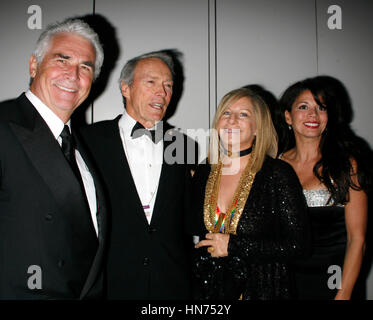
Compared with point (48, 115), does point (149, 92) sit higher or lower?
higher

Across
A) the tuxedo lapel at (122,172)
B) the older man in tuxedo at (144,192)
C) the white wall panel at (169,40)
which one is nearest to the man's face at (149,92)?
the older man in tuxedo at (144,192)

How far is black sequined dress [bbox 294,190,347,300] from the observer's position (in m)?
1.95

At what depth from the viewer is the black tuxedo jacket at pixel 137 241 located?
1600 millimetres

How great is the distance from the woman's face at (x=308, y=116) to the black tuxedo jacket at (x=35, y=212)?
1570mm

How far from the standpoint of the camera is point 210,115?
9.34 ft

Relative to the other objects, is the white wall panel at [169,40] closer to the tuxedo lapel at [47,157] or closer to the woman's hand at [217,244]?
the woman's hand at [217,244]

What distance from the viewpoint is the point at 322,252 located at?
1974 mm

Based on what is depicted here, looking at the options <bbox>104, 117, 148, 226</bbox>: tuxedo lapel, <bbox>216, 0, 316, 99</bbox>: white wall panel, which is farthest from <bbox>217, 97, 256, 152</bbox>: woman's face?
<bbox>216, 0, 316, 99</bbox>: white wall panel

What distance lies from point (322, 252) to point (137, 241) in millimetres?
1237

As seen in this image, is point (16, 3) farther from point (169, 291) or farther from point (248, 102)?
point (169, 291)

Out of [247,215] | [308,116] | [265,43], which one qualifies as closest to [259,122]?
[308,116]

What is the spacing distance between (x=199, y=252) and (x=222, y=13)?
2261mm

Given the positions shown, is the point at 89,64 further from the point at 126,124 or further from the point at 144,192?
the point at 144,192

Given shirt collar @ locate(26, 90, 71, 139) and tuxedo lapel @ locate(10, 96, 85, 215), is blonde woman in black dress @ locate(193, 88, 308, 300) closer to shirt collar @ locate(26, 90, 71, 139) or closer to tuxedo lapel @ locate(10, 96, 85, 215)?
tuxedo lapel @ locate(10, 96, 85, 215)
